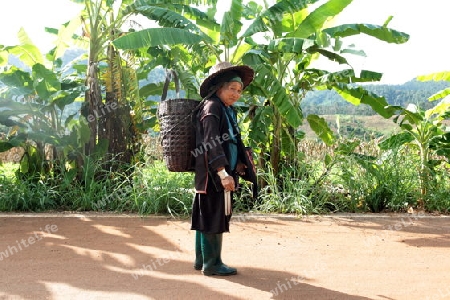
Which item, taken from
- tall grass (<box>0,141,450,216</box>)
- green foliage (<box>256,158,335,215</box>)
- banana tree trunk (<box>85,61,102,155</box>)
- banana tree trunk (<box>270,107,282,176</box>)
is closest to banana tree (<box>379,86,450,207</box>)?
tall grass (<box>0,141,450,216</box>)

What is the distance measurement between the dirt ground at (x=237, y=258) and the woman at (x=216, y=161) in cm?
31

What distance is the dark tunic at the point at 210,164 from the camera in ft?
13.0

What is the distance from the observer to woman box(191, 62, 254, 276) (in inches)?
157

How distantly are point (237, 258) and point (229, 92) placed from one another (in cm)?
162

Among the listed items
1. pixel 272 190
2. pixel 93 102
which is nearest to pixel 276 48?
pixel 272 190

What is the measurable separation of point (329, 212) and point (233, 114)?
3.57 metres

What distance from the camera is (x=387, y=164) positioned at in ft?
26.1

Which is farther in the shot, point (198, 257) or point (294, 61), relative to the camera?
point (294, 61)

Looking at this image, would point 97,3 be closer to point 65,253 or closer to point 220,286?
point 65,253

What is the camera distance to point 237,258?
4.87m

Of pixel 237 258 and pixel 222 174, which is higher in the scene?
pixel 222 174

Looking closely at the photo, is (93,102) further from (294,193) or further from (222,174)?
(222,174)

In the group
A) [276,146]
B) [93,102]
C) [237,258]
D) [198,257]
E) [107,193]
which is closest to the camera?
[198,257]

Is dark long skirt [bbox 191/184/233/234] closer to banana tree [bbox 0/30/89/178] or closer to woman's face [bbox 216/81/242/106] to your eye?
woman's face [bbox 216/81/242/106]
